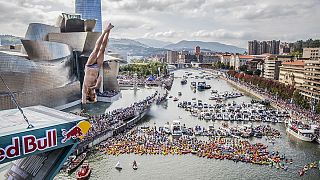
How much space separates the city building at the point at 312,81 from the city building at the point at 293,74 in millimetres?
4887

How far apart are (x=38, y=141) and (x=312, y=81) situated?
152 ft

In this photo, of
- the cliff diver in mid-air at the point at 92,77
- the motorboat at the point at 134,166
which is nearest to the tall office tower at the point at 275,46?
the motorboat at the point at 134,166

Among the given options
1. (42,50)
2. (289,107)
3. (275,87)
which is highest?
(42,50)

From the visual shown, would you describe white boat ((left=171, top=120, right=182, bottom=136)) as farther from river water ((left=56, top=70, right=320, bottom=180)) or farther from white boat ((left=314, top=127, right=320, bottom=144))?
white boat ((left=314, top=127, right=320, bottom=144))

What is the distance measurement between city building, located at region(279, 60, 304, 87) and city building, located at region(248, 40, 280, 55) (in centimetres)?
11430

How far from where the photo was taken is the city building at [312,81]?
47591 millimetres

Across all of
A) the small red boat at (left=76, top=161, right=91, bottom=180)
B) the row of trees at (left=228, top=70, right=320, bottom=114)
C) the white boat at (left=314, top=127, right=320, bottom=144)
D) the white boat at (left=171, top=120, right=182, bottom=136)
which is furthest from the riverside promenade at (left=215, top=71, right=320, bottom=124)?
the small red boat at (left=76, top=161, right=91, bottom=180)

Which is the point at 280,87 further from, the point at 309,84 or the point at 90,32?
the point at 90,32

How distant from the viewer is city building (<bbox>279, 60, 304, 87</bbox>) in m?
58.3

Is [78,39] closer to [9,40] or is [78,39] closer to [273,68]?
[9,40]

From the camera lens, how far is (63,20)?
50562 mm

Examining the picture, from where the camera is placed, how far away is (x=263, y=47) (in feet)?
595

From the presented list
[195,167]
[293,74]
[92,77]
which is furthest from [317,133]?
[293,74]

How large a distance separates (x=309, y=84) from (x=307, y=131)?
2236 cm
